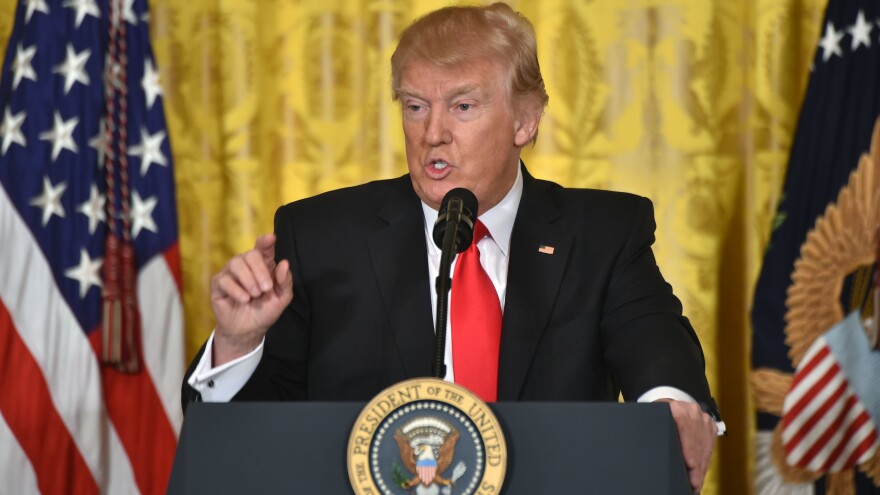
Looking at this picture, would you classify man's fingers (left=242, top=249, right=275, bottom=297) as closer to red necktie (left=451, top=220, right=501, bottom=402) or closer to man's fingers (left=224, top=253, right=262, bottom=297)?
man's fingers (left=224, top=253, right=262, bottom=297)

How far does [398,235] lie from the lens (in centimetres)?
246

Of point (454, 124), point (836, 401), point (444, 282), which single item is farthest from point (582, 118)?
point (444, 282)

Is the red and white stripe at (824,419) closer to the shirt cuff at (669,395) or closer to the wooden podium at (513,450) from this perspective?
the shirt cuff at (669,395)

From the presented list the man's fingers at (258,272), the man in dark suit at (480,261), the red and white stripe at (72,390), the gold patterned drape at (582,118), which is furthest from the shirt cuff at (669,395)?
the red and white stripe at (72,390)

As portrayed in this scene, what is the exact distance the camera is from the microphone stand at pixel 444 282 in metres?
1.67

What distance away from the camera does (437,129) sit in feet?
7.70

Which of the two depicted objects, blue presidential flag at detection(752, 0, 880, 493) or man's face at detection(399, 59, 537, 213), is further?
blue presidential flag at detection(752, 0, 880, 493)

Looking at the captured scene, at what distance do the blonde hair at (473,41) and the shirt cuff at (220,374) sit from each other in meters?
0.74

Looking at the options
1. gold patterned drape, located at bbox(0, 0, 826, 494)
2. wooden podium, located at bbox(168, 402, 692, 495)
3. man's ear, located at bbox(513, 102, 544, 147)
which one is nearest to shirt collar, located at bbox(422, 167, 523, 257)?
man's ear, located at bbox(513, 102, 544, 147)

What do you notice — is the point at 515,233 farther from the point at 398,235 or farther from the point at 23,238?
the point at 23,238

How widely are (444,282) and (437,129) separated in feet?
2.27

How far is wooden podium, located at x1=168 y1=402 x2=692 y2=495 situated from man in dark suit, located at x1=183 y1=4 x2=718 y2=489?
0.59 m

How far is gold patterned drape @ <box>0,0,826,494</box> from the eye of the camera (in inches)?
154

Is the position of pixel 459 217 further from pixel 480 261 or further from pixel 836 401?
pixel 836 401
